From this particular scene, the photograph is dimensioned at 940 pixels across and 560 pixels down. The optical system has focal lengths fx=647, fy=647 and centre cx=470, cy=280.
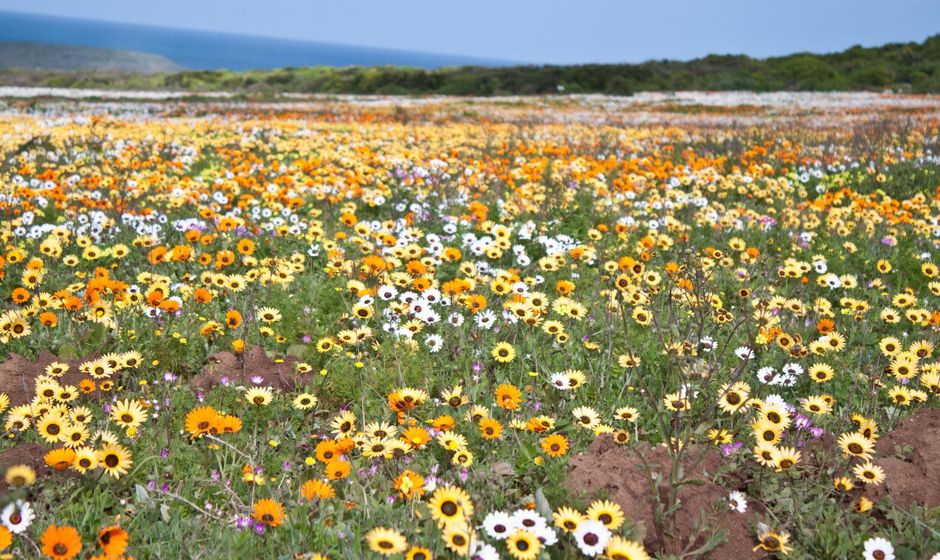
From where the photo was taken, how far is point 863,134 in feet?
47.8

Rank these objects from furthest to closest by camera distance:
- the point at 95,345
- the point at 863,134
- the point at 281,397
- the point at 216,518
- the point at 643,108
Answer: the point at 643,108 < the point at 863,134 < the point at 95,345 < the point at 281,397 < the point at 216,518

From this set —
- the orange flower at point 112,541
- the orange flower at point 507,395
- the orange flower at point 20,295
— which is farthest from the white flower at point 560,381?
the orange flower at point 20,295

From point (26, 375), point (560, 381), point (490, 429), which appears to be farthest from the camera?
point (560, 381)

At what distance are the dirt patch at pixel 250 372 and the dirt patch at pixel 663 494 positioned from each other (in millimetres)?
1870

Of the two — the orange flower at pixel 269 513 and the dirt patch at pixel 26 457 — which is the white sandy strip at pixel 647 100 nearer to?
the dirt patch at pixel 26 457

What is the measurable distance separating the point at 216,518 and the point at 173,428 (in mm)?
947

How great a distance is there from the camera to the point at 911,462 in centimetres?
307

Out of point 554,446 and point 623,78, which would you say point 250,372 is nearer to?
point 554,446

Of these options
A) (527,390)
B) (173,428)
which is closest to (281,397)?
(173,428)

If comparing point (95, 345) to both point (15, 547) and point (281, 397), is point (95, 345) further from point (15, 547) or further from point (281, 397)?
point (15, 547)

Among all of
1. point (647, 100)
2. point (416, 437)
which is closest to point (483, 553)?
point (416, 437)

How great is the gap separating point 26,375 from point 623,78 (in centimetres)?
5068

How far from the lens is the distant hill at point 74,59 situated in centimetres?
12069

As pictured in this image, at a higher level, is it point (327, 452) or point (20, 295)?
point (20, 295)
